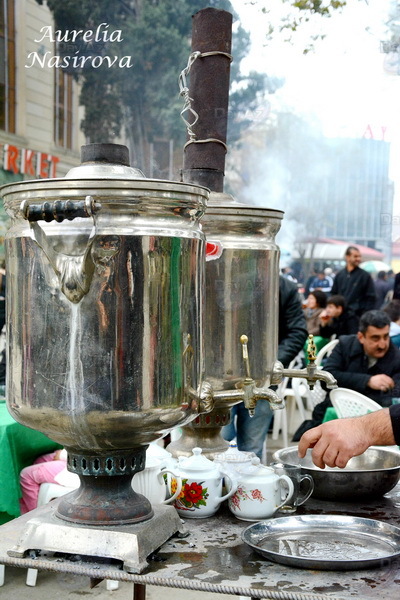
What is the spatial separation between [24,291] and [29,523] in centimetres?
46

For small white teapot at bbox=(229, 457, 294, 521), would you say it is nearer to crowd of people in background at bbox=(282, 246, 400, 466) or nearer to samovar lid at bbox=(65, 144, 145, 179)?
crowd of people in background at bbox=(282, 246, 400, 466)

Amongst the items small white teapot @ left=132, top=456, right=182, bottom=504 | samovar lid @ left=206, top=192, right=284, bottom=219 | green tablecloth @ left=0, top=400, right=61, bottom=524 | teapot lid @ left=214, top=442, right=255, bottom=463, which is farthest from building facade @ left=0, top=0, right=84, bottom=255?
small white teapot @ left=132, top=456, right=182, bottom=504

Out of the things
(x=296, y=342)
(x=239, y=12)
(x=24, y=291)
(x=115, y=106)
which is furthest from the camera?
(x=115, y=106)

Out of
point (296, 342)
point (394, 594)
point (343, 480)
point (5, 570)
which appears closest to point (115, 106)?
point (296, 342)

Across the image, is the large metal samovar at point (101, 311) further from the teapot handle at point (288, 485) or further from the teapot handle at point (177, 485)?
the teapot handle at point (288, 485)

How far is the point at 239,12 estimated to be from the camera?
529 centimetres

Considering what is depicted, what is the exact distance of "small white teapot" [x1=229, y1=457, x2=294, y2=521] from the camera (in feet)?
5.37

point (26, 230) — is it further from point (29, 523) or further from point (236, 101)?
point (236, 101)

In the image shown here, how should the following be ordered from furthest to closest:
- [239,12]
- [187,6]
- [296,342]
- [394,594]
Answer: [187,6] → [239,12] → [296,342] → [394,594]

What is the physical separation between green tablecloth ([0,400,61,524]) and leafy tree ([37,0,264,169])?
409 centimetres

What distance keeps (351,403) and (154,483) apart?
251 centimetres

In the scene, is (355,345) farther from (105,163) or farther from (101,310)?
(101,310)

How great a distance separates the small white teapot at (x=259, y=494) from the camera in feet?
5.37

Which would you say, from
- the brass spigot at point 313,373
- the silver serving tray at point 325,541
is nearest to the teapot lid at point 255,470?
the silver serving tray at point 325,541
